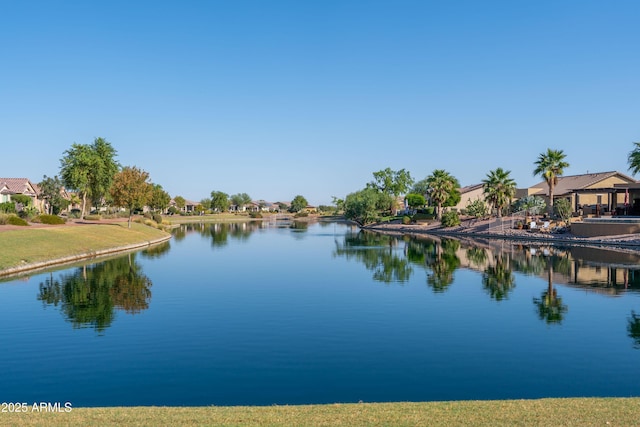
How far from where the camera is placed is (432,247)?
7094 centimetres

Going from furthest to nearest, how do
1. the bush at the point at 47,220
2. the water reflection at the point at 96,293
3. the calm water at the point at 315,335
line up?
the bush at the point at 47,220, the water reflection at the point at 96,293, the calm water at the point at 315,335

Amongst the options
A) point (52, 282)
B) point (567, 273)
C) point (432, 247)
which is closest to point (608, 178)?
point (432, 247)

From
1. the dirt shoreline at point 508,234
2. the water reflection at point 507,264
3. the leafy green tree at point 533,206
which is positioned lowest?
the water reflection at point 507,264

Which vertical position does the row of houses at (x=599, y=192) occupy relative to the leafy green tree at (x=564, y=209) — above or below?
above

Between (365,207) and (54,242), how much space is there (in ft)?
309

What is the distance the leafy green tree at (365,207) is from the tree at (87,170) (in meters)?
65.1

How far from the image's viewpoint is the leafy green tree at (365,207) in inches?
5453

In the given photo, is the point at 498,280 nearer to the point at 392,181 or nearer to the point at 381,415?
the point at 381,415

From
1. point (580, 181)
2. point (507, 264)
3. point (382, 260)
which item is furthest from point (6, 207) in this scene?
point (580, 181)

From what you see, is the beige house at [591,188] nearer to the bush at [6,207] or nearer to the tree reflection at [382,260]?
the tree reflection at [382,260]

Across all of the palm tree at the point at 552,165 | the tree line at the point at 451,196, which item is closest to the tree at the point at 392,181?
the tree line at the point at 451,196

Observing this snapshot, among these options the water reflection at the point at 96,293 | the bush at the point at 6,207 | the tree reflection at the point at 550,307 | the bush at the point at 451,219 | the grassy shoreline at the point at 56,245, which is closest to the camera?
the tree reflection at the point at 550,307

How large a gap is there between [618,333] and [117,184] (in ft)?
248

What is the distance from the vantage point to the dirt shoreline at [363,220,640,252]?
67.1m
